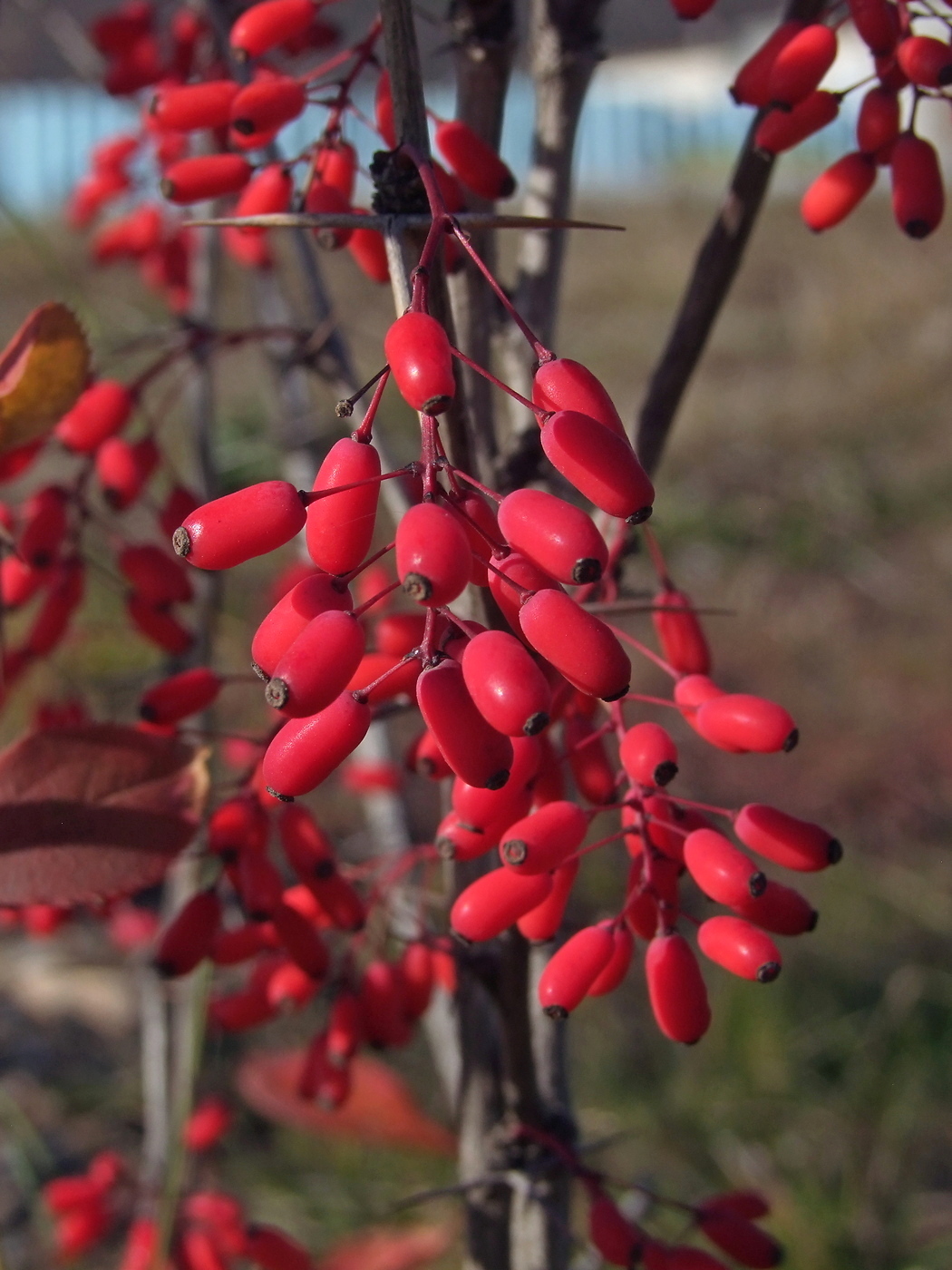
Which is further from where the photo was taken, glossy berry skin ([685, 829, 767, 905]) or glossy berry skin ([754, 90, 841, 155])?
glossy berry skin ([754, 90, 841, 155])

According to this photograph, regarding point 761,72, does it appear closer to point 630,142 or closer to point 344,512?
point 344,512

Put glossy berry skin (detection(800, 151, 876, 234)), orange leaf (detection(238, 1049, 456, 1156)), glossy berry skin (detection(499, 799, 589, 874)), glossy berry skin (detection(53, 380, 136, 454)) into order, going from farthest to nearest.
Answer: orange leaf (detection(238, 1049, 456, 1156)) → glossy berry skin (detection(53, 380, 136, 454)) → glossy berry skin (detection(800, 151, 876, 234)) → glossy berry skin (detection(499, 799, 589, 874))

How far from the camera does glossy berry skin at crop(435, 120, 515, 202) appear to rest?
→ 84 cm

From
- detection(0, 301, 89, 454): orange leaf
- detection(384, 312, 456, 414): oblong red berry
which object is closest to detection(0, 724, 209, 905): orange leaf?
detection(0, 301, 89, 454): orange leaf

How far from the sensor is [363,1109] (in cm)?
242

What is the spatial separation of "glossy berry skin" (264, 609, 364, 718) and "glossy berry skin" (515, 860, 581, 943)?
228 mm

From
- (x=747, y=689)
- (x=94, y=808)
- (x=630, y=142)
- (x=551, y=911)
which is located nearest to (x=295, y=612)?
(x=551, y=911)

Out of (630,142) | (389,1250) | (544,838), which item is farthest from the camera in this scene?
(630,142)

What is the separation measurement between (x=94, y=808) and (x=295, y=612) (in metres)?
0.37

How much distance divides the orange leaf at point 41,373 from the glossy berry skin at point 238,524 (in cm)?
34

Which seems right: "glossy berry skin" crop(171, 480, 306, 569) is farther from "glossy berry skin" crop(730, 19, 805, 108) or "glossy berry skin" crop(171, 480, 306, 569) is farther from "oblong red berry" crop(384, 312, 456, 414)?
"glossy berry skin" crop(730, 19, 805, 108)

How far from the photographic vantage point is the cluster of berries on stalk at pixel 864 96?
33.0 inches

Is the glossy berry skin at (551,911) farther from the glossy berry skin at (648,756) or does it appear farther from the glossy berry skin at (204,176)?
the glossy berry skin at (204,176)

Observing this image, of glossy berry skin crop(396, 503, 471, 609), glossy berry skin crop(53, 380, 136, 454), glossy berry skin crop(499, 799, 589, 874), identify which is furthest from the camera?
glossy berry skin crop(53, 380, 136, 454)
